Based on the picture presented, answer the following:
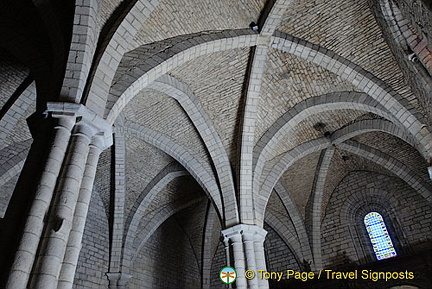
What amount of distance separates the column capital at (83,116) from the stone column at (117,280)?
21.0 feet

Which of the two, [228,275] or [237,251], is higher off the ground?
[237,251]

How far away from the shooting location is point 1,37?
670 cm

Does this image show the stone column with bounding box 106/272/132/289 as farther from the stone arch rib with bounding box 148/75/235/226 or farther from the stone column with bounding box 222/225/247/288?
the stone arch rib with bounding box 148/75/235/226

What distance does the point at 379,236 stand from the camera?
12172mm

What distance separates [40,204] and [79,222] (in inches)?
20.5

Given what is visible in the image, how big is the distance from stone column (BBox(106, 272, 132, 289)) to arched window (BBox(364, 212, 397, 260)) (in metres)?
7.82

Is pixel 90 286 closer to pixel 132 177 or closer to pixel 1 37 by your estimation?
pixel 132 177

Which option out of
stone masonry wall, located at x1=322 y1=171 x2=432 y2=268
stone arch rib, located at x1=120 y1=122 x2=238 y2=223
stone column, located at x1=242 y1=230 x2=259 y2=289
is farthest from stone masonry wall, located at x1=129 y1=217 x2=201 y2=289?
stone masonry wall, located at x1=322 y1=171 x2=432 y2=268

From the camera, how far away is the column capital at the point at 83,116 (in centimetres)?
513

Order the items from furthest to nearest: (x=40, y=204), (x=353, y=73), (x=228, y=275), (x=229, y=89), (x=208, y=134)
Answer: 1. (x=208, y=134)
2. (x=229, y=89)
3. (x=353, y=73)
4. (x=228, y=275)
5. (x=40, y=204)

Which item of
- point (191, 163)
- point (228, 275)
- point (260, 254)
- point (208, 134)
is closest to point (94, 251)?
point (191, 163)

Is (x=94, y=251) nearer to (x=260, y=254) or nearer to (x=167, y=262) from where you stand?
(x=167, y=262)

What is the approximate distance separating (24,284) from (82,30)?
384 cm

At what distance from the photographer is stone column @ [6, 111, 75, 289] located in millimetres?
3898
